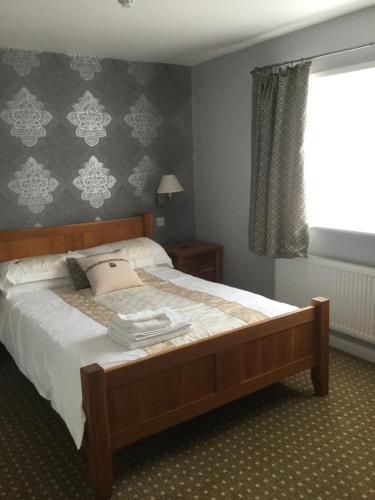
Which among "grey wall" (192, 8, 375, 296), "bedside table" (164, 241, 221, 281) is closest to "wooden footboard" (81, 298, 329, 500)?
"grey wall" (192, 8, 375, 296)

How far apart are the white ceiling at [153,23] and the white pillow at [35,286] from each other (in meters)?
1.77

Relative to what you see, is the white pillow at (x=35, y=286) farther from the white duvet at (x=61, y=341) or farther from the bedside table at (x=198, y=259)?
the bedside table at (x=198, y=259)

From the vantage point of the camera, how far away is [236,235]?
425 cm

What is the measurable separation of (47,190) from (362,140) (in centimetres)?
251

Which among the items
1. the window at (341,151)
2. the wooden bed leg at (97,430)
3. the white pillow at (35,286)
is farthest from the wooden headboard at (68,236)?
the wooden bed leg at (97,430)

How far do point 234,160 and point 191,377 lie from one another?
7.94 ft

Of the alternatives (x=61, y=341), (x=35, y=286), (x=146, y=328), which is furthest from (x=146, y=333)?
(x=35, y=286)

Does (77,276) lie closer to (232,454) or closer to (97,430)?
(97,430)

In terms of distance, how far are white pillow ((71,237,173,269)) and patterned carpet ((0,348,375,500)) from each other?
1334 millimetres

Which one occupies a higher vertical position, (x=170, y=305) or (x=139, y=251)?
(x=139, y=251)

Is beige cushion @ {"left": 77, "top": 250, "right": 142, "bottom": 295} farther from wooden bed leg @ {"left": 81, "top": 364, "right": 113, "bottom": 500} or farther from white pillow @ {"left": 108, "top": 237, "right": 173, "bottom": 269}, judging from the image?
wooden bed leg @ {"left": 81, "top": 364, "right": 113, "bottom": 500}

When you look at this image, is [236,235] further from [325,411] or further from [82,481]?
[82,481]

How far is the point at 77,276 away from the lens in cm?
335

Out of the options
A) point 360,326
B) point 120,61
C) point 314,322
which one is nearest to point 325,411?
point 314,322
